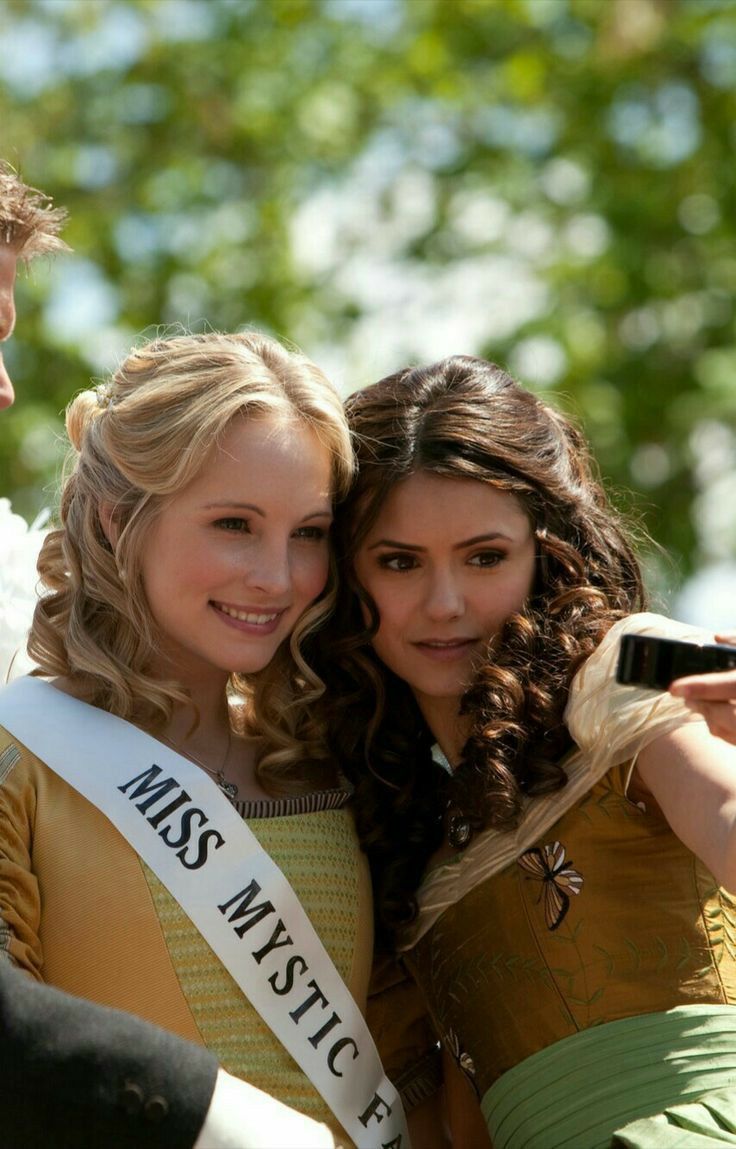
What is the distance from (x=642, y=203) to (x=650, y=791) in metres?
8.06

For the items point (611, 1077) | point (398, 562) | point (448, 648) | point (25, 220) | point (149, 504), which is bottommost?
point (611, 1077)

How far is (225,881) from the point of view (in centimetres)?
304

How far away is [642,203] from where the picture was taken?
1055 cm

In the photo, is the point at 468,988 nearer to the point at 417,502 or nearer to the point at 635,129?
the point at 417,502

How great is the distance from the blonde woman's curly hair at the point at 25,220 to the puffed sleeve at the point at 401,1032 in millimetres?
1691

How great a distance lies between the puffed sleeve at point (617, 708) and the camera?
9.59ft

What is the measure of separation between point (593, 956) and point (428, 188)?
9255 millimetres

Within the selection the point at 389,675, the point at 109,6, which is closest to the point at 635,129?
the point at 109,6

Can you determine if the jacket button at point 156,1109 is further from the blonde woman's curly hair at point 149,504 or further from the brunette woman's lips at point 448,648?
the brunette woman's lips at point 448,648

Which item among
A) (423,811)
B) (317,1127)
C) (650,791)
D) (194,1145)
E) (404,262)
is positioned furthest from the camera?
(404,262)

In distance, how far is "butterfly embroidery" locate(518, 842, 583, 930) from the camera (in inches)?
121

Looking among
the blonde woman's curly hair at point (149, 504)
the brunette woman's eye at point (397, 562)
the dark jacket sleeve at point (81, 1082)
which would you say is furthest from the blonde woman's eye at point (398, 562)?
the dark jacket sleeve at point (81, 1082)

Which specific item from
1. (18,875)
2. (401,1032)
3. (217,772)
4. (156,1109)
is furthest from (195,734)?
(156,1109)

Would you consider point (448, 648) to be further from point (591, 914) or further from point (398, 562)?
point (591, 914)
